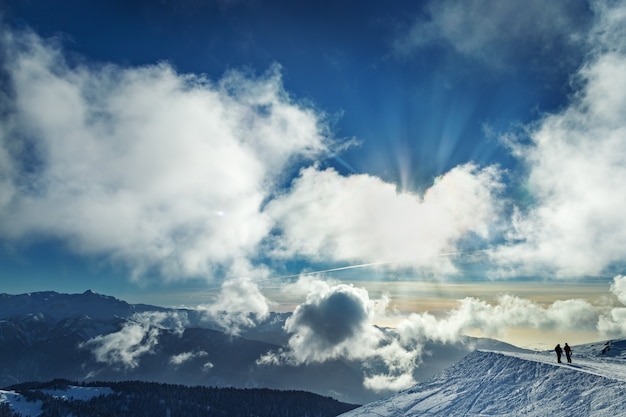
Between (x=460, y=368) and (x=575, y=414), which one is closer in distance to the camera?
(x=575, y=414)

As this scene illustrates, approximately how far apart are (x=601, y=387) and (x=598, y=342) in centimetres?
6633

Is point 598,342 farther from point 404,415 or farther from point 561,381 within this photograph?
point 404,415

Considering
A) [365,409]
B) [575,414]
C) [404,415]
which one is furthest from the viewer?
[365,409]

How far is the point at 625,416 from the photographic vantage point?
33.1 meters

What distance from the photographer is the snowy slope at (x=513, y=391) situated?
38.4 metres

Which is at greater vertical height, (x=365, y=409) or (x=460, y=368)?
(x=460, y=368)

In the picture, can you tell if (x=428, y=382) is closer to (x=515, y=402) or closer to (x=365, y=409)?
(x=365, y=409)

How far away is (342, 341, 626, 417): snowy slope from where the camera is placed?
126 feet

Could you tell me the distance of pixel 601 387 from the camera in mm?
39281

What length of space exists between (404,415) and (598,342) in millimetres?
69462

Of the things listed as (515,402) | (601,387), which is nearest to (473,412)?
(515,402)

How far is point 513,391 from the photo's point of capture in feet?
150

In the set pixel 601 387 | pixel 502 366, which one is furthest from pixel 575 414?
pixel 502 366

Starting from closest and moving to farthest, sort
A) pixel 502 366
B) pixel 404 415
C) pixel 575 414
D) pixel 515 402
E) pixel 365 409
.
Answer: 1. pixel 575 414
2. pixel 515 402
3. pixel 404 415
4. pixel 502 366
5. pixel 365 409
